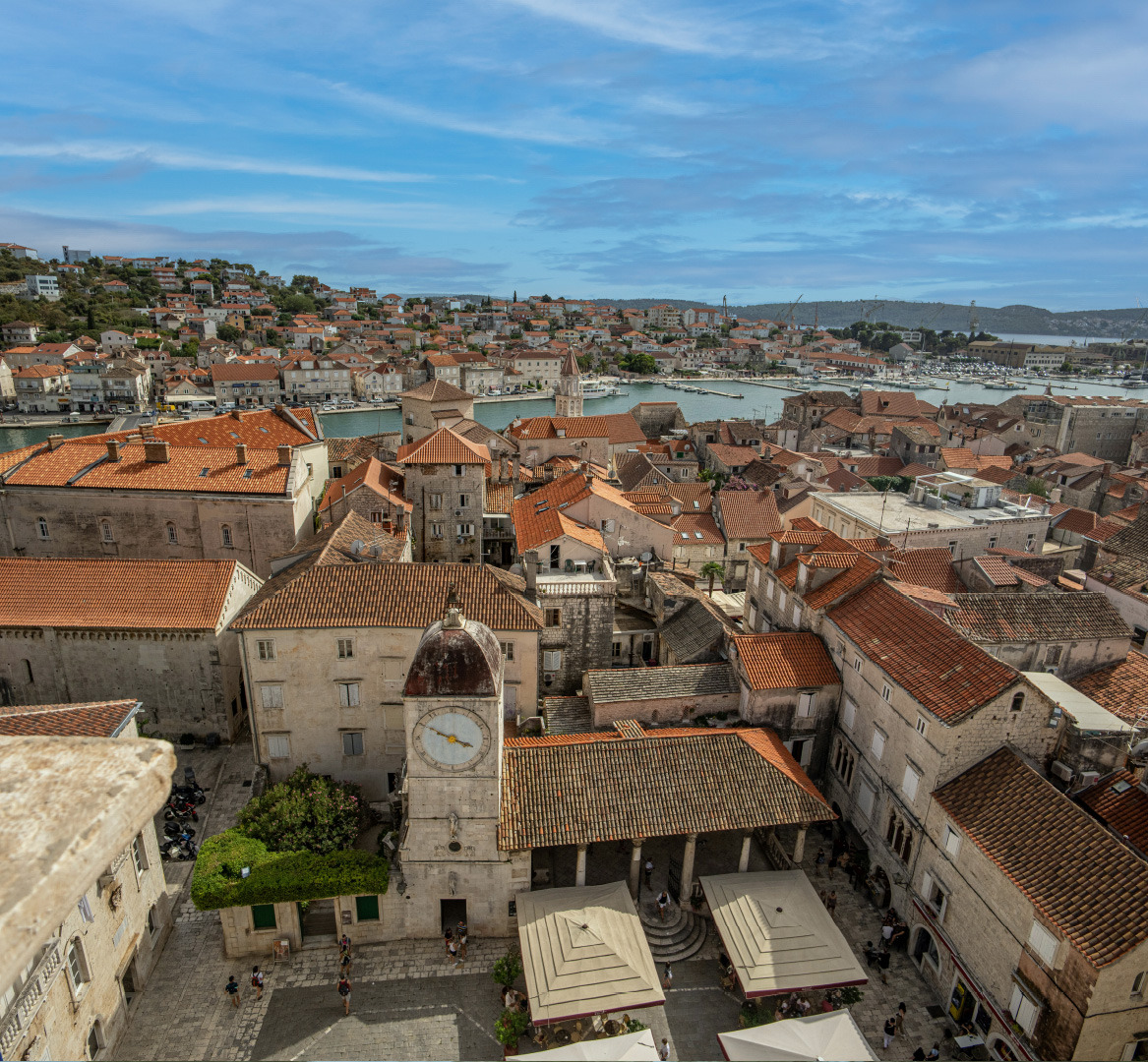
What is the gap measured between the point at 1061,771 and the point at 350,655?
75.3ft

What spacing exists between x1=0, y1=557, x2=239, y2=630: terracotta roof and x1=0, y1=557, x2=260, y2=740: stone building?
4 centimetres

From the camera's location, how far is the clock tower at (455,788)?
1970 cm

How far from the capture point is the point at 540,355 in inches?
6983

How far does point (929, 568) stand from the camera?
3762cm

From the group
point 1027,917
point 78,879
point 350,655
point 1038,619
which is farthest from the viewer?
point 1038,619

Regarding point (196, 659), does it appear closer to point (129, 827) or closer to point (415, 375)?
point (129, 827)

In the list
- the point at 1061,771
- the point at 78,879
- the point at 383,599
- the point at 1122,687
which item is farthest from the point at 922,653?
the point at 78,879

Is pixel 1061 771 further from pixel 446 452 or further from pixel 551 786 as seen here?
pixel 446 452

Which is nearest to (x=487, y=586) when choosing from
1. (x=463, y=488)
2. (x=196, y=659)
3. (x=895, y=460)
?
(x=196, y=659)

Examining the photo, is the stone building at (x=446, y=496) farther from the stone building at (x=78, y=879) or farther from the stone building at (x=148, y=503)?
the stone building at (x=78, y=879)

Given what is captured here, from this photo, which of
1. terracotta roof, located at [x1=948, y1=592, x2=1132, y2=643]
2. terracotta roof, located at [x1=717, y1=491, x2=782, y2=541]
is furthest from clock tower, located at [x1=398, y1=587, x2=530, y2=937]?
terracotta roof, located at [x1=717, y1=491, x2=782, y2=541]

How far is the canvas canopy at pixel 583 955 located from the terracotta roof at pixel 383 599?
30.9 feet

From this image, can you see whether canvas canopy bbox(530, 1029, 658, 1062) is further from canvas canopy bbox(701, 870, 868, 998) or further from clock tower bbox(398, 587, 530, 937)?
clock tower bbox(398, 587, 530, 937)

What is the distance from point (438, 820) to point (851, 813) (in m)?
14.8
